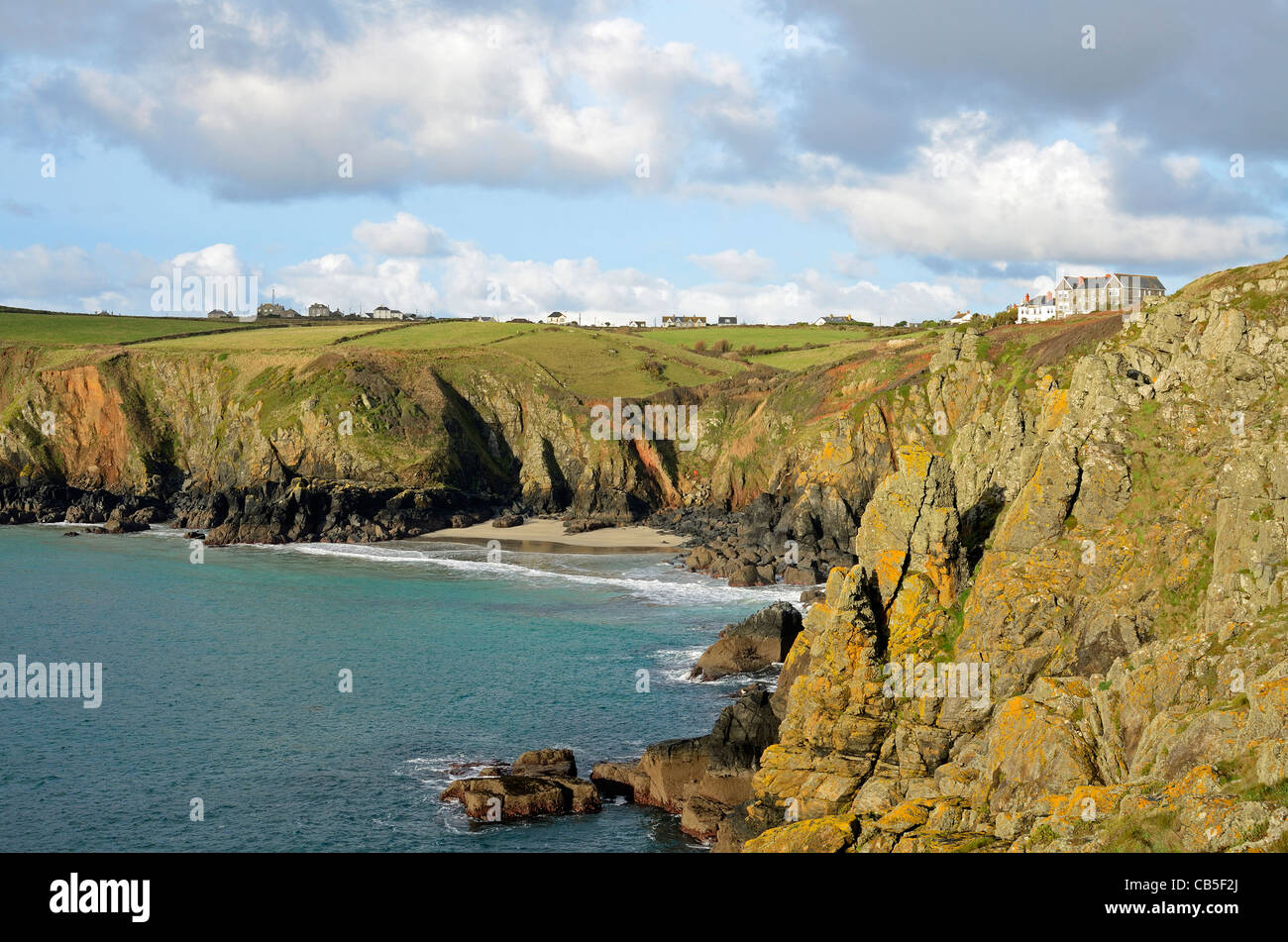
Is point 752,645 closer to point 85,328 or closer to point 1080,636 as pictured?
point 1080,636

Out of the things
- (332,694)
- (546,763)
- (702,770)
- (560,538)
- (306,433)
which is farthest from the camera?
(306,433)

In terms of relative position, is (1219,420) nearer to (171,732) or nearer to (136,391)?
(171,732)

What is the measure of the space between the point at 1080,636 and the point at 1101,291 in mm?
92921

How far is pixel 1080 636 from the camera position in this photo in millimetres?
30453

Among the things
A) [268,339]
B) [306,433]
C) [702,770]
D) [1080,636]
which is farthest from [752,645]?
[268,339]

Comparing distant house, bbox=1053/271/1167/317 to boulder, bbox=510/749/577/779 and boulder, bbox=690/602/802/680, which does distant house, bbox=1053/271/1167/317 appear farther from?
boulder, bbox=510/749/577/779

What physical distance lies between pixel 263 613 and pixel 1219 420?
54.1 metres

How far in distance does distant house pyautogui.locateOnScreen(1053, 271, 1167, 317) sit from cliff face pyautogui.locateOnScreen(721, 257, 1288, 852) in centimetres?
7092

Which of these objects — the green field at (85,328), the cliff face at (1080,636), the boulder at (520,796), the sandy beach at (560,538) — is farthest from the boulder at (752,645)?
the green field at (85,328)

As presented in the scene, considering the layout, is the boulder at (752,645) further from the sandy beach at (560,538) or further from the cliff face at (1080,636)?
the sandy beach at (560,538)

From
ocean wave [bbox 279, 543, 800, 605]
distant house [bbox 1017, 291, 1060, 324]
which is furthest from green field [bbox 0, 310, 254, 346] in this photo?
distant house [bbox 1017, 291, 1060, 324]

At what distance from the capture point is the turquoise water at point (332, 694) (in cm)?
3253

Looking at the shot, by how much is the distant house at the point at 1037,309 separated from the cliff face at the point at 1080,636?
2789 inches

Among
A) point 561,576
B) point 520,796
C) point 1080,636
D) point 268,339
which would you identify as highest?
point 268,339
